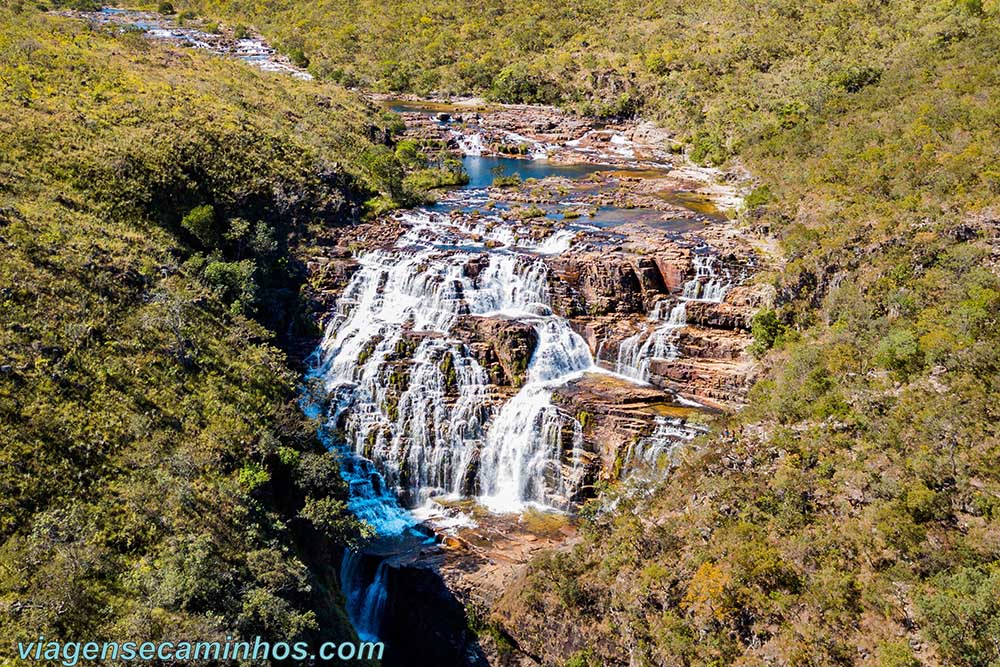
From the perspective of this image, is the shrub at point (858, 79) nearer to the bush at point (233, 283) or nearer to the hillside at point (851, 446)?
the hillside at point (851, 446)

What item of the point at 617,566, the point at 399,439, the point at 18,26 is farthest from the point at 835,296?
the point at 18,26

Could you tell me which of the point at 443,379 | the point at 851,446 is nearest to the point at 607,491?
the point at 851,446

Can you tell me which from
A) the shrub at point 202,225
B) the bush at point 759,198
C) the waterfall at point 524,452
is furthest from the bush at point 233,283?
the bush at point 759,198

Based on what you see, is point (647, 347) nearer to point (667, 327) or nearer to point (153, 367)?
point (667, 327)

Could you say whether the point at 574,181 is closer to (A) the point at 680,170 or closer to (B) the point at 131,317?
(A) the point at 680,170

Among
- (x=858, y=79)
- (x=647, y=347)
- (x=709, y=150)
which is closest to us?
(x=647, y=347)

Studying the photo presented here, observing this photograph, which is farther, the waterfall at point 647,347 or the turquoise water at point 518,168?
the turquoise water at point 518,168
